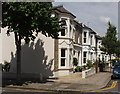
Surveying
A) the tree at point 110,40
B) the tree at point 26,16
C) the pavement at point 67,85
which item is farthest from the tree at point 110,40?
the tree at point 26,16

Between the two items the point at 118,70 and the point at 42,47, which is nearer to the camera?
the point at 42,47

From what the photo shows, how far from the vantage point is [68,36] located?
74.7ft

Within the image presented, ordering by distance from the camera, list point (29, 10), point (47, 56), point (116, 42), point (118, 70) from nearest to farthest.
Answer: point (29, 10) < point (47, 56) < point (118, 70) < point (116, 42)

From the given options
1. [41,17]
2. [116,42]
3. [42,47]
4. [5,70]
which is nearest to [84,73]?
[42,47]

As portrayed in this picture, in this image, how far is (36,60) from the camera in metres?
21.1

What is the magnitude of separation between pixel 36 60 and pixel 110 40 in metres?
12.6

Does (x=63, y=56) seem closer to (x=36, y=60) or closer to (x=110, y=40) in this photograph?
(x=36, y=60)

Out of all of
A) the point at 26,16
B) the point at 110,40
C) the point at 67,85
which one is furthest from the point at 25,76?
the point at 110,40

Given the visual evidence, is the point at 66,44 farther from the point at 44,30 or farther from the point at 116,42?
the point at 116,42

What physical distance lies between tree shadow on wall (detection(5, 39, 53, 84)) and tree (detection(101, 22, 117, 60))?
446 inches

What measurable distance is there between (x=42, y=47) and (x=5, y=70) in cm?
414

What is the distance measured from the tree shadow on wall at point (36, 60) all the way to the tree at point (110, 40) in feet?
37.1

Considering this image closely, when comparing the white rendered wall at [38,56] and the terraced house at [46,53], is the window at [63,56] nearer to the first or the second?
the terraced house at [46,53]

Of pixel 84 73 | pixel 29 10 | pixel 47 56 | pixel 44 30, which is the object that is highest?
pixel 29 10
